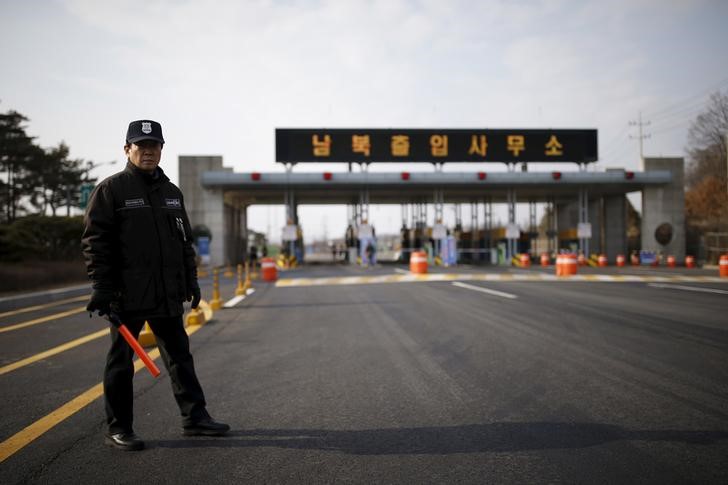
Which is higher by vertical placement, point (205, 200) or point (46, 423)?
point (205, 200)

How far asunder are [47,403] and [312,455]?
2397 mm

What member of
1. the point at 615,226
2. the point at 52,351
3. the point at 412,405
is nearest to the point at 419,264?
the point at 52,351

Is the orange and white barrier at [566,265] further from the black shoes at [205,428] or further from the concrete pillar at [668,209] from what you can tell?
the concrete pillar at [668,209]

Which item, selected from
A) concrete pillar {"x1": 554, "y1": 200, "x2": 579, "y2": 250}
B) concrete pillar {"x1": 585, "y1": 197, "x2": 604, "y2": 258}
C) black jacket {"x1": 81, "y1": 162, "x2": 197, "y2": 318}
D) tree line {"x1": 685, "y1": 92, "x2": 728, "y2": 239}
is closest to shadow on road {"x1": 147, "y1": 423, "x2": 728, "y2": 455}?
black jacket {"x1": 81, "y1": 162, "x2": 197, "y2": 318}

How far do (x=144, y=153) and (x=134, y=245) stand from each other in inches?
23.8

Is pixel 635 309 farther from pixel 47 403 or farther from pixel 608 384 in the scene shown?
pixel 47 403

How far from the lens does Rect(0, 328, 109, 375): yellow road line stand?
16.8ft

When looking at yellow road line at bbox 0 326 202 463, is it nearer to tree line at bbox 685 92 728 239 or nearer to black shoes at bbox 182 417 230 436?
black shoes at bbox 182 417 230 436

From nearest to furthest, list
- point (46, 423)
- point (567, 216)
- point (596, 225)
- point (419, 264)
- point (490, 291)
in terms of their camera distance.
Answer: point (46, 423) → point (490, 291) → point (419, 264) → point (596, 225) → point (567, 216)

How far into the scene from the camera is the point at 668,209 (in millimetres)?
36531

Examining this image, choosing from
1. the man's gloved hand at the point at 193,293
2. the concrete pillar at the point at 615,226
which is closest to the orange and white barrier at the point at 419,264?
the man's gloved hand at the point at 193,293

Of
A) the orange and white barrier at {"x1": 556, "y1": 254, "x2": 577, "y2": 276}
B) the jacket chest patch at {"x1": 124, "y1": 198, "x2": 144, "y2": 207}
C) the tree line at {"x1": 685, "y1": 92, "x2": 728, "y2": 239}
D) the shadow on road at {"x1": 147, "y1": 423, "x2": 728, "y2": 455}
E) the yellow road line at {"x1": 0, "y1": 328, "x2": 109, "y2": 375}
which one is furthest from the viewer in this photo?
the tree line at {"x1": 685, "y1": 92, "x2": 728, "y2": 239}

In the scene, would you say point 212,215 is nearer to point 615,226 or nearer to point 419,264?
point 419,264

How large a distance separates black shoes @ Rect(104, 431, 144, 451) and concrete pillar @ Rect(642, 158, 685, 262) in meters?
39.7
